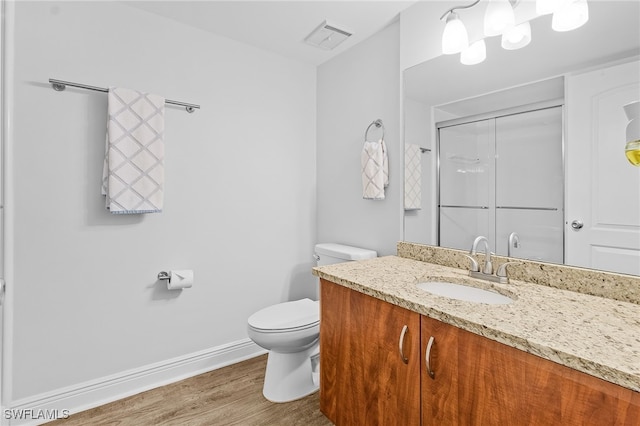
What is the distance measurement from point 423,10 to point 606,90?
42.3 inches

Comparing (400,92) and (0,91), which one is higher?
(400,92)

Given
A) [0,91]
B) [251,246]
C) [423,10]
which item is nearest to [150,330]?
[251,246]

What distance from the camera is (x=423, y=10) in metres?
1.82

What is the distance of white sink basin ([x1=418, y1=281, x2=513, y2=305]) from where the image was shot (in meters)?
1.29

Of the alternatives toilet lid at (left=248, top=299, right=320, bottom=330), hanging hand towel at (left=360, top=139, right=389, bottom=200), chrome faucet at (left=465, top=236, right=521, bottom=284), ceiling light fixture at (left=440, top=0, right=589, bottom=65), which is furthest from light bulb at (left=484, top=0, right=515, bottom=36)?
toilet lid at (left=248, top=299, right=320, bottom=330)

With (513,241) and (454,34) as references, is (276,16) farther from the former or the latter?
(513,241)

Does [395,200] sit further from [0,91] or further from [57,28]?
[57,28]

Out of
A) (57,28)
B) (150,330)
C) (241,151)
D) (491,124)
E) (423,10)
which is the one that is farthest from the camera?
(241,151)

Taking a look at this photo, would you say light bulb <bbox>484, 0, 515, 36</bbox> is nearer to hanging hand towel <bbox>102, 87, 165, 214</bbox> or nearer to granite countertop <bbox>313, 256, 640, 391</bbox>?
granite countertop <bbox>313, 256, 640, 391</bbox>

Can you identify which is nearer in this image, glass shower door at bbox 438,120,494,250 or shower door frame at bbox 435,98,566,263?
shower door frame at bbox 435,98,566,263

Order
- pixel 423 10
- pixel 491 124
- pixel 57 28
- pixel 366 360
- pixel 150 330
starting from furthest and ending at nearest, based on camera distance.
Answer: pixel 150 330 < pixel 423 10 < pixel 57 28 < pixel 491 124 < pixel 366 360

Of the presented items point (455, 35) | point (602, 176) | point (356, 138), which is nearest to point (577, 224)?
point (602, 176)

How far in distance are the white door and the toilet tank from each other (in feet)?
3.63

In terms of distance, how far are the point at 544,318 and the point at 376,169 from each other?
133 centimetres
